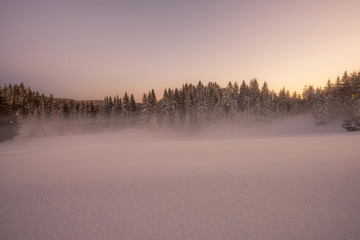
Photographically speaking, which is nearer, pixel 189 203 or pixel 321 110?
pixel 189 203

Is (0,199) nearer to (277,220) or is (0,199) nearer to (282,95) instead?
(277,220)

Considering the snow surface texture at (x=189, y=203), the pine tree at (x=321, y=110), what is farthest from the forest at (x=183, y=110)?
the snow surface texture at (x=189, y=203)

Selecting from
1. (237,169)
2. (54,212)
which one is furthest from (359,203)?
(54,212)

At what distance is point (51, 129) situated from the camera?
64.3 meters

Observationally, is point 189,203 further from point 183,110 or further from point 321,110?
point 321,110

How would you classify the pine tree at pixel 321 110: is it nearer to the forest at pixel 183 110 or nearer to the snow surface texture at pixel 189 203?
the forest at pixel 183 110

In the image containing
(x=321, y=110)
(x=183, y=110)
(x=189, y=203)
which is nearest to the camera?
(x=189, y=203)

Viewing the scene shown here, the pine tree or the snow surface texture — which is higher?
the pine tree

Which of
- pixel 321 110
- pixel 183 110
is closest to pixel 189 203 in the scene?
pixel 183 110

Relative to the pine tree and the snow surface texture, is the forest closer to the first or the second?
the pine tree

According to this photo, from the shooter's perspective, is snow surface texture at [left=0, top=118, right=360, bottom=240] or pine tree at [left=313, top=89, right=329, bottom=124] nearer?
snow surface texture at [left=0, top=118, right=360, bottom=240]

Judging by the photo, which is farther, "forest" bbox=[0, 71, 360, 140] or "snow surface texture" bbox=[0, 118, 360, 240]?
"forest" bbox=[0, 71, 360, 140]

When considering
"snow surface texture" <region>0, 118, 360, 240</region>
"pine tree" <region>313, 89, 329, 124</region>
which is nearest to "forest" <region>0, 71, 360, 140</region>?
"pine tree" <region>313, 89, 329, 124</region>

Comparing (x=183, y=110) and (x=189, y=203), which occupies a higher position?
(x=183, y=110)
